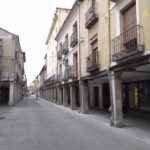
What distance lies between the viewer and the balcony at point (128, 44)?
8134mm

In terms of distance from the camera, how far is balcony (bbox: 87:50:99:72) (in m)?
12.7

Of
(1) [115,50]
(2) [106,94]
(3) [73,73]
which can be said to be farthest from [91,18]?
(2) [106,94]

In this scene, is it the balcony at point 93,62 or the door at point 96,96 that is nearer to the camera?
the balcony at point 93,62

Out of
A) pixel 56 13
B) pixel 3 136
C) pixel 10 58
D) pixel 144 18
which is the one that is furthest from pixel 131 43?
pixel 56 13

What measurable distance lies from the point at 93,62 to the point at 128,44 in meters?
4.18

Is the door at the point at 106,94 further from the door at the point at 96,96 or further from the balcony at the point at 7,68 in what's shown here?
the balcony at the point at 7,68

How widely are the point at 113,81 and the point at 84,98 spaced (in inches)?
237

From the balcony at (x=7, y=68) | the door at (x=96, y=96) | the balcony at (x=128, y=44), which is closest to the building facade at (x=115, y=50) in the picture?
the balcony at (x=128, y=44)

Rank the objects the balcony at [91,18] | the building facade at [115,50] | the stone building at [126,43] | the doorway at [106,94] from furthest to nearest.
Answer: the doorway at [106,94], the balcony at [91,18], the building facade at [115,50], the stone building at [126,43]

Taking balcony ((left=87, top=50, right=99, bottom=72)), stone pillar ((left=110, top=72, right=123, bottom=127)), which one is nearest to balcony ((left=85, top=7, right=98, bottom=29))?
balcony ((left=87, top=50, right=99, bottom=72))

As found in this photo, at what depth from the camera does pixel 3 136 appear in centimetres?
841

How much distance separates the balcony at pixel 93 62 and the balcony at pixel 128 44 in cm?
256

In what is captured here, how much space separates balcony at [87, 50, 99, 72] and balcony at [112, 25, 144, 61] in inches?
101

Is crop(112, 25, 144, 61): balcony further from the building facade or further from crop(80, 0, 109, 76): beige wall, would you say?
crop(80, 0, 109, 76): beige wall
